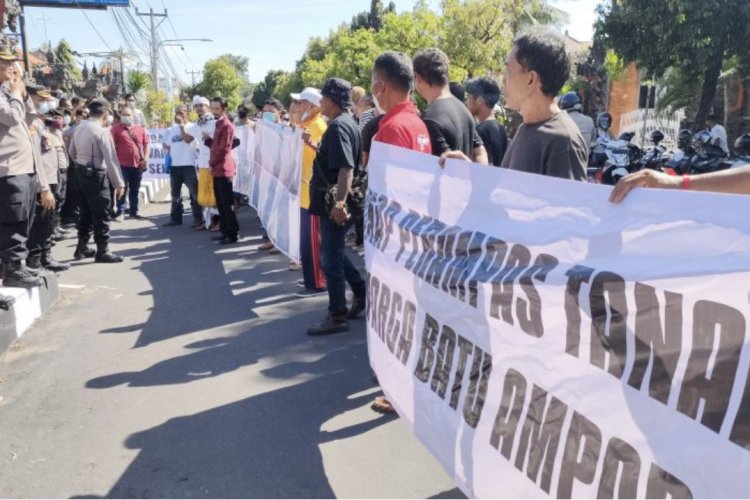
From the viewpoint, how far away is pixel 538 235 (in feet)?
6.97

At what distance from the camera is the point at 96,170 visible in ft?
24.9

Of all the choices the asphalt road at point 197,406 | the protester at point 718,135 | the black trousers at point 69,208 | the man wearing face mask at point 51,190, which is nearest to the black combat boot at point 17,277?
the asphalt road at point 197,406

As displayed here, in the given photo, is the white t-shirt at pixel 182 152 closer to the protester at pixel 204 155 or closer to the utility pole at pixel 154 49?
the protester at pixel 204 155

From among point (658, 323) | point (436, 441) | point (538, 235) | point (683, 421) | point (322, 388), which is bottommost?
point (322, 388)

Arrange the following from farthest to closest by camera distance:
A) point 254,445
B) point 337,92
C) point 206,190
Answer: point 206,190 < point 337,92 < point 254,445

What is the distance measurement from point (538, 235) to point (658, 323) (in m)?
0.55

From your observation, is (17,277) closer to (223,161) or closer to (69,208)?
(223,161)

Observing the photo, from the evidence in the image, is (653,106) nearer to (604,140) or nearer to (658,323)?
(604,140)

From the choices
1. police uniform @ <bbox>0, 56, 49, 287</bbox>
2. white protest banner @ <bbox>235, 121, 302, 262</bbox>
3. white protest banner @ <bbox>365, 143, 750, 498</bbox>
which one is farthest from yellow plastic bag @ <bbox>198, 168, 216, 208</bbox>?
white protest banner @ <bbox>365, 143, 750, 498</bbox>

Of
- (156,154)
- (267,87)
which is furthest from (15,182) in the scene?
(267,87)

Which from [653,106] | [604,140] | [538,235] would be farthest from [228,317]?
[653,106]

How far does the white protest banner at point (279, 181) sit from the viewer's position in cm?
653

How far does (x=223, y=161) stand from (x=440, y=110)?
17.8 ft

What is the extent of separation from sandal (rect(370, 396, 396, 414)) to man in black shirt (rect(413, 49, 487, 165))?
148cm
